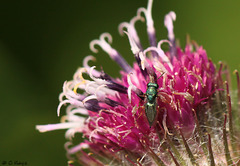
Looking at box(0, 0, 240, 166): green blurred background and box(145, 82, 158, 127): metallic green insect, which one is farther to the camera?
box(0, 0, 240, 166): green blurred background

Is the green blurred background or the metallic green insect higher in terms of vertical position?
the green blurred background

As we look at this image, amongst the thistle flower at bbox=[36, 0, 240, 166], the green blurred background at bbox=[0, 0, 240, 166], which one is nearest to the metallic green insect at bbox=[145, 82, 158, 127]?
the thistle flower at bbox=[36, 0, 240, 166]

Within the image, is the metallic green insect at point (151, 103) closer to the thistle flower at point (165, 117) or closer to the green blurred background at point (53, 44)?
the thistle flower at point (165, 117)

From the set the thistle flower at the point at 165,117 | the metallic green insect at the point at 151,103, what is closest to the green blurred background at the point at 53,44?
the thistle flower at the point at 165,117

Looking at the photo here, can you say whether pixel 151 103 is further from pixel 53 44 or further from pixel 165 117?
pixel 53 44

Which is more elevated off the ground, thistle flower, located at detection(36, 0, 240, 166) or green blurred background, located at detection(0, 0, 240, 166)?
green blurred background, located at detection(0, 0, 240, 166)

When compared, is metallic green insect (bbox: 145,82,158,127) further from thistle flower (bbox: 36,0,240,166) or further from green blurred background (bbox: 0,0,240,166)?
green blurred background (bbox: 0,0,240,166)

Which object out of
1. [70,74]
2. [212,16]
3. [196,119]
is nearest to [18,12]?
[70,74]

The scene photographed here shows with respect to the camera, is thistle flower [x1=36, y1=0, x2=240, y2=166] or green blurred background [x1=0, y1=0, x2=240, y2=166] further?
green blurred background [x1=0, y1=0, x2=240, y2=166]
